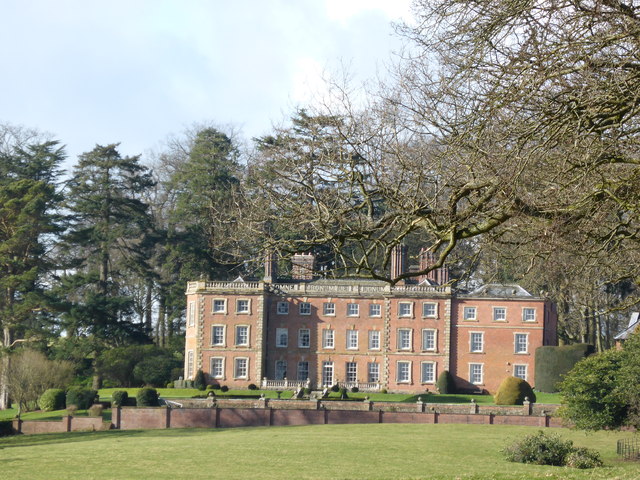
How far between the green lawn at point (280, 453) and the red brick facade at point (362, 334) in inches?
502

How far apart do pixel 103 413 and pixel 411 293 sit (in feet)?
64.9

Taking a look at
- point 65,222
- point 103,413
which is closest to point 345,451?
point 103,413

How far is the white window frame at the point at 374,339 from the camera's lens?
5366 centimetres

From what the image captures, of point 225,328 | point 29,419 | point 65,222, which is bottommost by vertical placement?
point 29,419

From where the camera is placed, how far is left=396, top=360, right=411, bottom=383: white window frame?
173 ft

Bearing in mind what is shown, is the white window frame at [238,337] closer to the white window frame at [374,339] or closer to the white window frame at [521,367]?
the white window frame at [374,339]

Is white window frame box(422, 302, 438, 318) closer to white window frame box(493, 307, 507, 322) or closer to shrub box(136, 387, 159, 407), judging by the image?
white window frame box(493, 307, 507, 322)

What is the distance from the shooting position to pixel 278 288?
54250 millimetres

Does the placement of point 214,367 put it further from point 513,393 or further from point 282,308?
point 513,393

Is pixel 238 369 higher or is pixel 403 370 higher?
pixel 403 370

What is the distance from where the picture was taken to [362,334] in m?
53.8

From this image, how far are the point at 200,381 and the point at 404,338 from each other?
12412 mm

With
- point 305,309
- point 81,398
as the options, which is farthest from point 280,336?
point 81,398

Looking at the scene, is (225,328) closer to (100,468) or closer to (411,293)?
(411,293)
